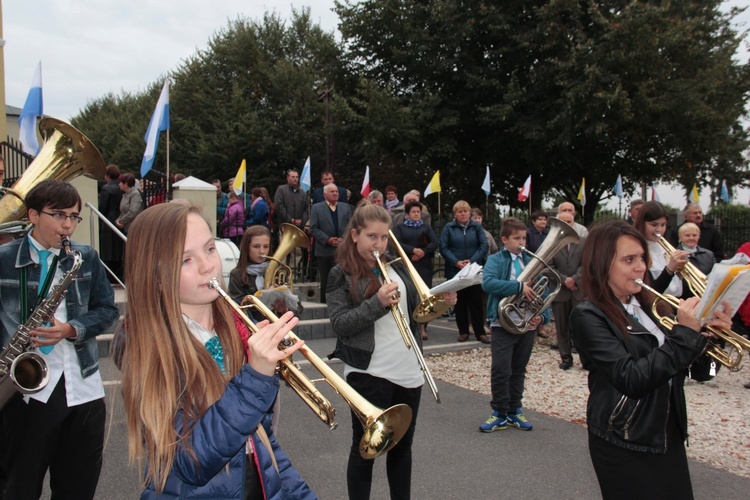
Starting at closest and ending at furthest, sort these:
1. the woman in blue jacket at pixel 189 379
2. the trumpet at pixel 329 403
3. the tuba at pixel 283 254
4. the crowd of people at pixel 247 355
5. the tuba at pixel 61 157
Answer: the woman in blue jacket at pixel 189 379, the crowd of people at pixel 247 355, the trumpet at pixel 329 403, the tuba at pixel 61 157, the tuba at pixel 283 254

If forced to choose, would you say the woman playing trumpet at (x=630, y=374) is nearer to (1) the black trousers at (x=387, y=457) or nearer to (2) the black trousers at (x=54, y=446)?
(1) the black trousers at (x=387, y=457)

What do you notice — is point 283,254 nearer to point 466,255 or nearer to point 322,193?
point 466,255

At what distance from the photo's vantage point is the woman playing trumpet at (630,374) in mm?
2412

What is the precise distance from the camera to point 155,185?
11.9m

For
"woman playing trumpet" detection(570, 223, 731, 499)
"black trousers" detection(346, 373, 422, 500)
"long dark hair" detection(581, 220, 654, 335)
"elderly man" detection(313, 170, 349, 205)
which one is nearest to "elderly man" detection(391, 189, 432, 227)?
"elderly man" detection(313, 170, 349, 205)

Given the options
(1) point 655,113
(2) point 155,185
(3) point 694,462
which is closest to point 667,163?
(1) point 655,113

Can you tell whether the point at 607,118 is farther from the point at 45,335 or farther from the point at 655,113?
the point at 45,335

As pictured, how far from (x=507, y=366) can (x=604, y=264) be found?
2.81 m

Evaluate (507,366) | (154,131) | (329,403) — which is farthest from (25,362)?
(154,131)

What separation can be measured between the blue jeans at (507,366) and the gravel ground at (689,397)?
0.73 meters

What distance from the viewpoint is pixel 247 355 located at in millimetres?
2020

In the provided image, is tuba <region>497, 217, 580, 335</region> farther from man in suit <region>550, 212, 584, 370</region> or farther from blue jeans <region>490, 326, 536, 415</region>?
man in suit <region>550, 212, 584, 370</region>

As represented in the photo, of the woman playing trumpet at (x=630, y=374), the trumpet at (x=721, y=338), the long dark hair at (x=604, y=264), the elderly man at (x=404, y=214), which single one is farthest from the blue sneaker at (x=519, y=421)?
the elderly man at (x=404, y=214)

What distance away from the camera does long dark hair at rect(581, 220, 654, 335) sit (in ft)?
8.72
